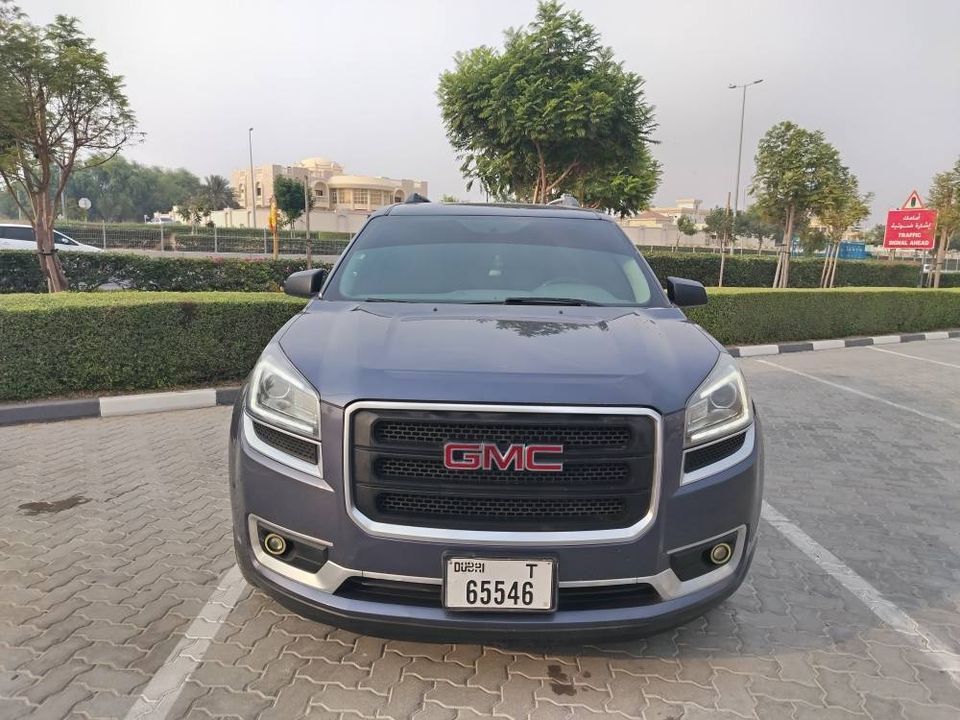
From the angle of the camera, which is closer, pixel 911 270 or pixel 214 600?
pixel 214 600

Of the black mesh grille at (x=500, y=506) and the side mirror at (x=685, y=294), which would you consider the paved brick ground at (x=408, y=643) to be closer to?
the black mesh grille at (x=500, y=506)

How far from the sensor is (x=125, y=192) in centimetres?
8238

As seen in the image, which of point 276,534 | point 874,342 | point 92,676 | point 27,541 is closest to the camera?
point 276,534

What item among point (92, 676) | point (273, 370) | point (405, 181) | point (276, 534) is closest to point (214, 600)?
point (92, 676)

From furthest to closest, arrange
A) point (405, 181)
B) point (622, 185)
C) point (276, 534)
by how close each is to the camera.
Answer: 1. point (405, 181)
2. point (622, 185)
3. point (276, 534)

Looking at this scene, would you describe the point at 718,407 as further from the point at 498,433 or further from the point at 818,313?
the point at 818,313

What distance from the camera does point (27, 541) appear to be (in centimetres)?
354

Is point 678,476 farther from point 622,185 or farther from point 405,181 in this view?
point 405,181

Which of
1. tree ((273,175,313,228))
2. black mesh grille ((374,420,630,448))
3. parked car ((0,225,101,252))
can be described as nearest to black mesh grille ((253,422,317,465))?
black mesh grille ((374,420,630,448))

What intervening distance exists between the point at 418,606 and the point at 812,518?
Answer: 301 centimetres

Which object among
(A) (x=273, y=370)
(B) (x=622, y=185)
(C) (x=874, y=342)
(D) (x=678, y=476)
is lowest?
(C) (x=874, y=342)

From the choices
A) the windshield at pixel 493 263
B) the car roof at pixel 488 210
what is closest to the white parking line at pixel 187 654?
the windshield at pixel 493 263

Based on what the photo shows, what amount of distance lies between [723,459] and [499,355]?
2.78 ft

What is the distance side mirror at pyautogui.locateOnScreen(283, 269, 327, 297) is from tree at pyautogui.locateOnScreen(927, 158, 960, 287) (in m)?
25.3
